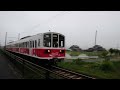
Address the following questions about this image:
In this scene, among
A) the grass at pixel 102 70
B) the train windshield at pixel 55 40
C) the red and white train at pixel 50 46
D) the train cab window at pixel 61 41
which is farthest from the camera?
the train cab window at pixel 61 41

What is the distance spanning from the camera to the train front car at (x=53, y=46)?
16281 mm

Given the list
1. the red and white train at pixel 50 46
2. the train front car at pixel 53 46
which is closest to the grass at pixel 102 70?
the train front car at pixel 53 46

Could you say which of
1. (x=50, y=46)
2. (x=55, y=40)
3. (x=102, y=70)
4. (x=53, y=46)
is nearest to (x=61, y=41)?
(x=55, y=40)

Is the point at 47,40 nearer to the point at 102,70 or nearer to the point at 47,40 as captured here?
the point at 47,40

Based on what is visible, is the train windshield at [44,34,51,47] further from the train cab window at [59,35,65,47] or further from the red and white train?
the train cab window at [59,35,65,47]

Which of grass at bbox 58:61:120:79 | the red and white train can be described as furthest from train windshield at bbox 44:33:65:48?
grass at bbox 58:61:120:79

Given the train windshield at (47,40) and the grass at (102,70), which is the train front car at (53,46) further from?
the grass at (102,70)

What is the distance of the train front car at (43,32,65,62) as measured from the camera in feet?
53.4

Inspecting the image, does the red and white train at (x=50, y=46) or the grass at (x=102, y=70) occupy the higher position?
the red and white train at (x=50, y=46)

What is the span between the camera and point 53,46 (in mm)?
16562
